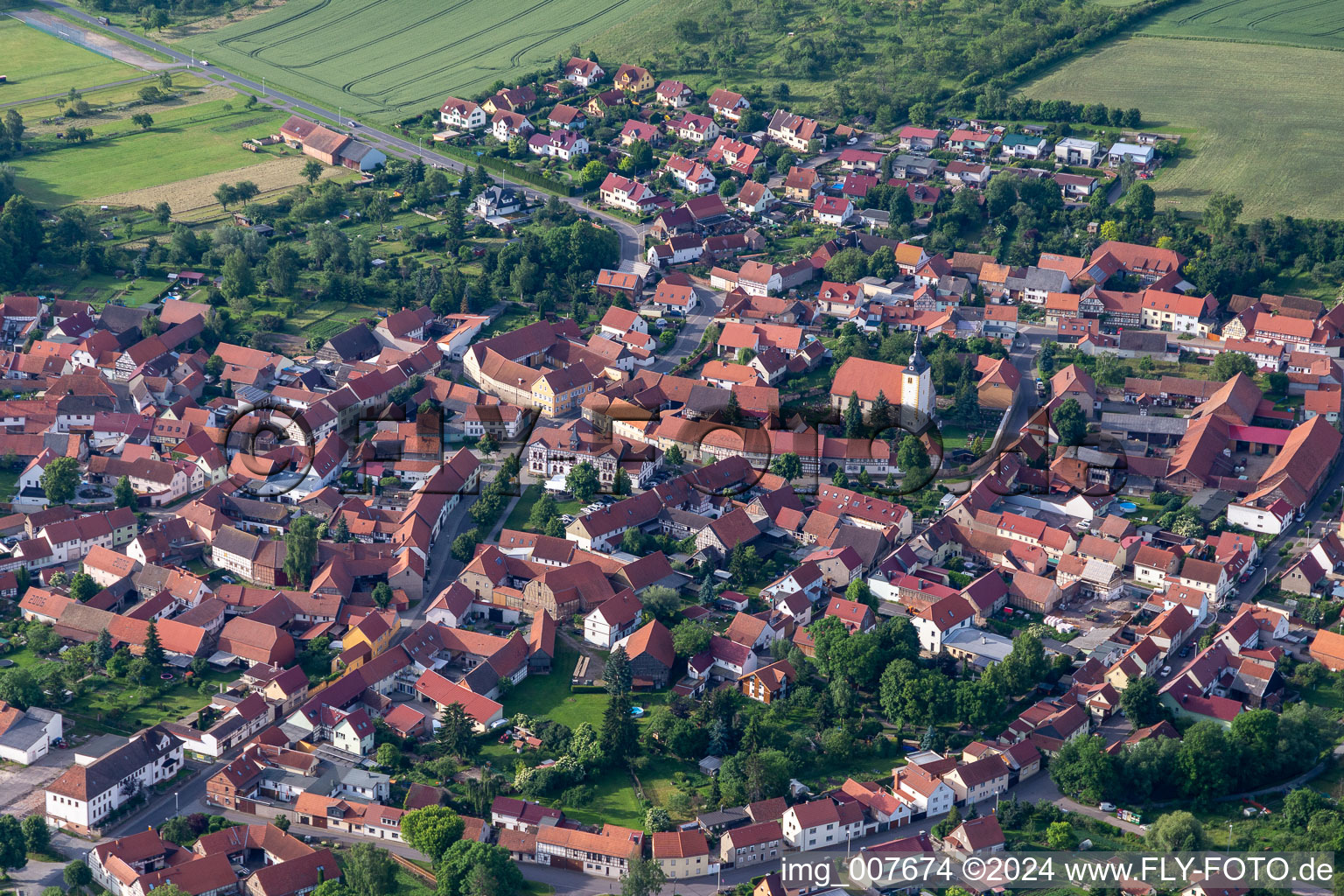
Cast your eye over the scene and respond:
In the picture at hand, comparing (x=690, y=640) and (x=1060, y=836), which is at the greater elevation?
(x=690, y=640)

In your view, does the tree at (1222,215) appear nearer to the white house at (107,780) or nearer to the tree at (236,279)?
the tree at (236,279)

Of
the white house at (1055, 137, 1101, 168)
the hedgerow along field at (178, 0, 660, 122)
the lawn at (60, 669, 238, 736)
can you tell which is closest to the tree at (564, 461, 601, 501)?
the lawn at (60, 669, 238, 736)

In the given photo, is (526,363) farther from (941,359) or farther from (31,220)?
(31,220)

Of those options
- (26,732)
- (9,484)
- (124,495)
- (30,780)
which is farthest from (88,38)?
(30,780)

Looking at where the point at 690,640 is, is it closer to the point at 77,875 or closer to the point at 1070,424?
the point at 77,875

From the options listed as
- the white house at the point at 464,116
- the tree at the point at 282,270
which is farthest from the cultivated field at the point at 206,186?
the tree at the point at 282,270

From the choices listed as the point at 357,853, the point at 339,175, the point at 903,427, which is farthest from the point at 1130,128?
the point at 357,853
